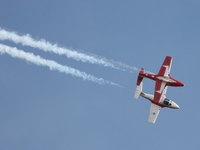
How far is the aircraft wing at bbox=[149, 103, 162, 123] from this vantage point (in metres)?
84.0

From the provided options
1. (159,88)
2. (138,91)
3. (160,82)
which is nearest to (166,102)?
(159,88)

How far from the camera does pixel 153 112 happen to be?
277 feet

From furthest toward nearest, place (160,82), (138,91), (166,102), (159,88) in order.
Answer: (166,102) → (160,82) → (159,88) → (138,91)

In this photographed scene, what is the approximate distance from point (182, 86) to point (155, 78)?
4.51 metres

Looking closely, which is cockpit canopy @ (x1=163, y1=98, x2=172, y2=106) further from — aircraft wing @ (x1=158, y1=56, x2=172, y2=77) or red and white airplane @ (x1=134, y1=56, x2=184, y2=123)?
aircraft wing @ (x1=158, y1=56, x2=172, y2=77)

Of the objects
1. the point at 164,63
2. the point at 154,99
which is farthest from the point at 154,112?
the point at 164,63

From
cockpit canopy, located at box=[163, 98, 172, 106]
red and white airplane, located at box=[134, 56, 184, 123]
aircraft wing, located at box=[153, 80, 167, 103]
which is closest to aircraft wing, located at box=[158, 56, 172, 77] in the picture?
red and white airplane, located at box=[134, 56, 184, 123]

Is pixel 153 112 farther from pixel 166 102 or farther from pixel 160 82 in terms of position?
pixel 160 82

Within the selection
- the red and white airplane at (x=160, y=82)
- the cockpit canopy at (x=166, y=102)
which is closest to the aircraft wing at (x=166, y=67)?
the red and white airplane at (x=160, y=82)

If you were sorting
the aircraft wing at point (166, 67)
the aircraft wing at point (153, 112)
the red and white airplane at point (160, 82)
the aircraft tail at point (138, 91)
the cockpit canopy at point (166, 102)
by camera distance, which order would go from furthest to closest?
1. the cockpit canopy at point (166, 102)
2. the aircraft wing at point (166, 67)
3. the red and white airplane at point (160, 82)
4. the aircraft wing at point (153, 112)
5. the aircraft tail at point (138, 91)

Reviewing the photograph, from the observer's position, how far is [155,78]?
8475cm

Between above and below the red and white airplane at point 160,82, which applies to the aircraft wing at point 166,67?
above

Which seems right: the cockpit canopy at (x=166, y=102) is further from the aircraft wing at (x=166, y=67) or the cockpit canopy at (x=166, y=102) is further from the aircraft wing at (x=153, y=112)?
the aircraft wing at (x=166, y=67)

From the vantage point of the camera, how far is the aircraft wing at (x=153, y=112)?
84.0m
